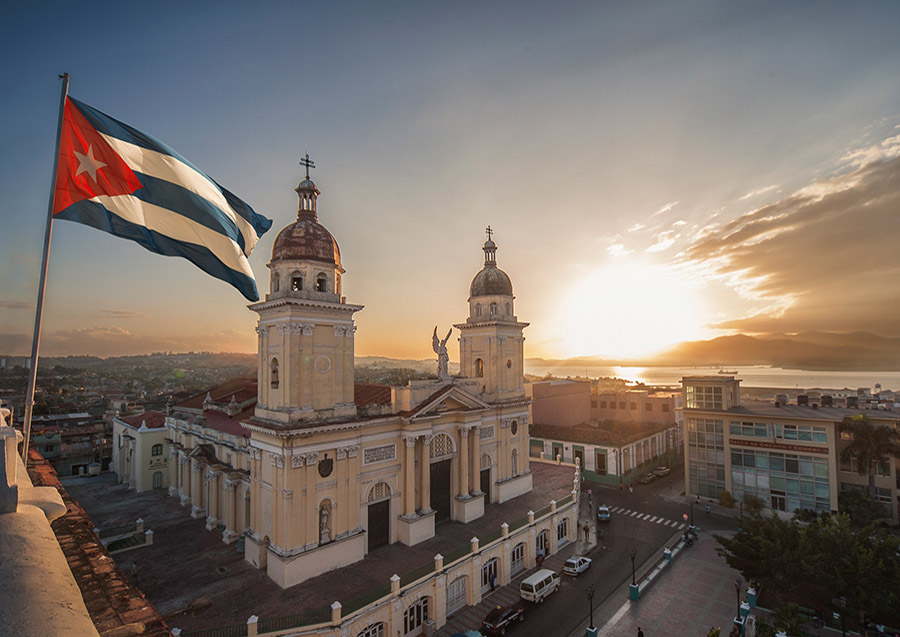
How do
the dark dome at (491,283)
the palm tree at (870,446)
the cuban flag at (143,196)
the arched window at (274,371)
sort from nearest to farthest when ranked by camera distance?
the cuban flag at (143,196)
the arched window at (274,371)
the palm tree at (870,446)
the dark dome at (491,283)

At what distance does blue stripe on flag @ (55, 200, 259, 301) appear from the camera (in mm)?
9016

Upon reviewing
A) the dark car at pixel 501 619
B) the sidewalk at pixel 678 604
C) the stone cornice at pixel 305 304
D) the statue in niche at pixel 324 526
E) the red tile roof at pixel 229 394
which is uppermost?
the stone cornice at pixel 305 304

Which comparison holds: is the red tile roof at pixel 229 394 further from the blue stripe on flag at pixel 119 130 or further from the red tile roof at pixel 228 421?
the blue stripe on flag at pixel 119 130

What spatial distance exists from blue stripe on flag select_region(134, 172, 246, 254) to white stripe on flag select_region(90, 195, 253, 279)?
0.33ft

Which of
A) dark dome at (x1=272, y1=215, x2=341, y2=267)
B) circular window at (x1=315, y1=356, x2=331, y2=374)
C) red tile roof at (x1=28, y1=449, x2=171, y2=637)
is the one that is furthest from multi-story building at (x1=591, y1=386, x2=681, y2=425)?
red tile roof at (x1=28, y1=449, x2=171, y2=637)

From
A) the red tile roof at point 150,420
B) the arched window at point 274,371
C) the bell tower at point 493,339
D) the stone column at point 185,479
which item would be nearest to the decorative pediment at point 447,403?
the bell tower at point 493,339

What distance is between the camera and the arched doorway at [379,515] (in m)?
23.2

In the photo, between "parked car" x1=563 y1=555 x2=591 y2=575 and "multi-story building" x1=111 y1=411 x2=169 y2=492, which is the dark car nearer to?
"parked car" x1=563 y1=555 x2=591 y2=575

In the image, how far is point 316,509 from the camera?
20.6 m

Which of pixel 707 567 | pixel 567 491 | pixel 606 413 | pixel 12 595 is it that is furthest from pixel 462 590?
pixel 606 413

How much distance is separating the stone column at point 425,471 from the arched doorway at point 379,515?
2101 millimetres

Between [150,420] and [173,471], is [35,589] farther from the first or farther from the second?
[150,420]

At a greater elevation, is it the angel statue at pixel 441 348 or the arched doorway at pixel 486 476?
the angel statue at pixel 441 348

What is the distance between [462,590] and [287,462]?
1094 centimetres
